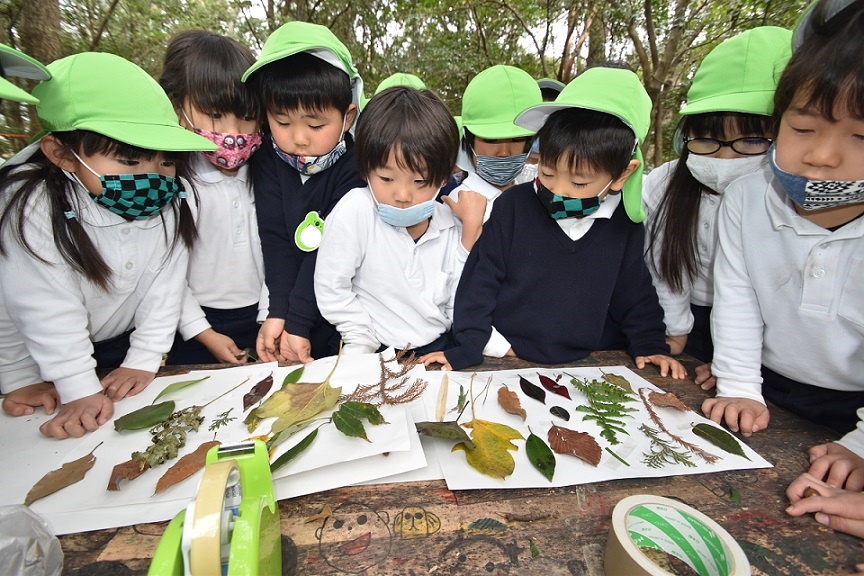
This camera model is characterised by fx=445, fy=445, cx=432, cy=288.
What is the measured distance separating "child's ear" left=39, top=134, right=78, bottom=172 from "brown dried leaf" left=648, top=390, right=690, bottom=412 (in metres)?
1.62

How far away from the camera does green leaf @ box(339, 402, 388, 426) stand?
94 cm

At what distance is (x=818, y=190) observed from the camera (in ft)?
3.26

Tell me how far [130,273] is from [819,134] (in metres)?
1.79

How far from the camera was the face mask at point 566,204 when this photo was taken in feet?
4.45

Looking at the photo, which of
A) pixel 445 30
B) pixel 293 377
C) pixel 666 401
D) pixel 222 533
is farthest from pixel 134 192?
pixel 445 30

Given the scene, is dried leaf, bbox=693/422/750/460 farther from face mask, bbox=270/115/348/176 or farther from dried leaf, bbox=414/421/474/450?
face mask, bbox=270/115/348/176

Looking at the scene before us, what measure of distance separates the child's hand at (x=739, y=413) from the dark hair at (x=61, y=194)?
1621mm

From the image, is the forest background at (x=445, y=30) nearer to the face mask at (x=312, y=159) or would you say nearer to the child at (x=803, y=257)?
the face mask at (x=312, y=159)

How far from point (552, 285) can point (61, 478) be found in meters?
1.33

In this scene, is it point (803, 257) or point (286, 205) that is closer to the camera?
point (803, 257)

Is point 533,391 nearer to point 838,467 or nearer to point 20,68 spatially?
point 838,467

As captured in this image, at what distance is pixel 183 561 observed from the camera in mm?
510

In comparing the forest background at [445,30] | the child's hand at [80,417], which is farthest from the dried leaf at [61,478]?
the forest background at [445,30]

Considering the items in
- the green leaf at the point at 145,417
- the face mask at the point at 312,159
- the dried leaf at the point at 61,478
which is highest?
the face mask at the point at 312,159
